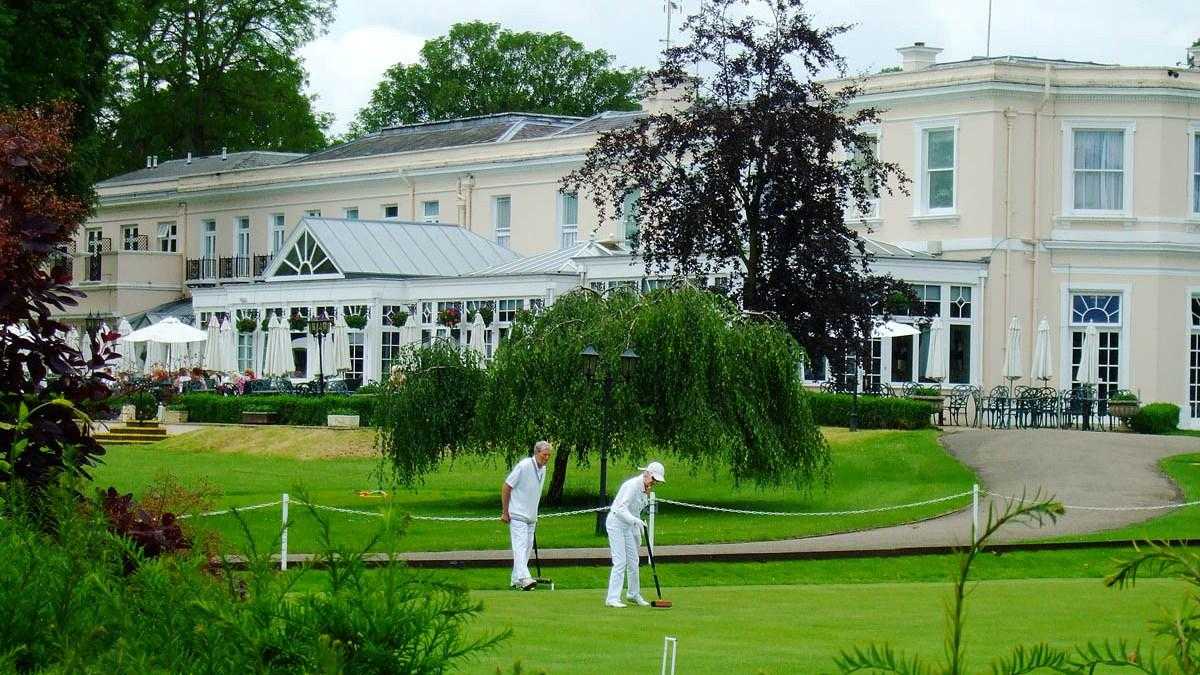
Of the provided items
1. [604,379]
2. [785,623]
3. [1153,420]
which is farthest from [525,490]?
[1153,420]

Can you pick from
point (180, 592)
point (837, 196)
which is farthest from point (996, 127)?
point (180, 592)

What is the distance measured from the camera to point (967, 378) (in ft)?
151

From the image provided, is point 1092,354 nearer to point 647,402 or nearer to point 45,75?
point 647,402

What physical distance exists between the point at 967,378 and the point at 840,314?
12171 mm

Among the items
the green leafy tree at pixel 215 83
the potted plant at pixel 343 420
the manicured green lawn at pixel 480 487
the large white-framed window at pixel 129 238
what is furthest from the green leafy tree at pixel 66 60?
the green leafy tree at pixel 215 83

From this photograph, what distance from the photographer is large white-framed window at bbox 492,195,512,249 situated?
191 ft

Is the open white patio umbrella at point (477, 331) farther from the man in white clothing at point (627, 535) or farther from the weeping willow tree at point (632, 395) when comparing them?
the man in white clothing at point (627, 535)

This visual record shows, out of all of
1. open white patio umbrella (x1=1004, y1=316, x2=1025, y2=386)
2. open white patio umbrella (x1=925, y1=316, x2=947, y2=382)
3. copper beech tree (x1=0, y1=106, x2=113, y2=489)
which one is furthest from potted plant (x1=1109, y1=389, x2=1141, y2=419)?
copper beech tree (x1=0, y1=106, x2=113, y2=489)

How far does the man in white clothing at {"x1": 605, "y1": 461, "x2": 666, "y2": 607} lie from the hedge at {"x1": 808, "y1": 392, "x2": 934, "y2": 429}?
65.7ft

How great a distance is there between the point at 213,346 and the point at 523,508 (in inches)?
1398

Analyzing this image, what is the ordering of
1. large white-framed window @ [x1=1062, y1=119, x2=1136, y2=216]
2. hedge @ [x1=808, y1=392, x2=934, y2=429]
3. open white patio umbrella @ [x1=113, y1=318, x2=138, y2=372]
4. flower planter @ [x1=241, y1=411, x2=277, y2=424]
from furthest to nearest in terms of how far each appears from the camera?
open white patio umbrella @ [x1=113, y1=318, x2=138, y2=372] → large white-framed window @ [x1=1062, y1=119, x2=1136, y2=216] → flower planter @ [x1=241, y1=411, x2=277, y2=424] → hedge @ [x1=808, y1=392, x2=934, y2=429]

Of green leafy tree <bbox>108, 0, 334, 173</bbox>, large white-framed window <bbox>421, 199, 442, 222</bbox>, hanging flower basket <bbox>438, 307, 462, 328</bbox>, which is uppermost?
green leafy tree <bbox>108, 0, 334, 173</bbox>

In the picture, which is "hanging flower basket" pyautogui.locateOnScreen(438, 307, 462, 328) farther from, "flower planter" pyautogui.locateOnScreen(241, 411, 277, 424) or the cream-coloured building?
"flower planter" pyautogui.locateOnScreen(241, 411, 277, 424)

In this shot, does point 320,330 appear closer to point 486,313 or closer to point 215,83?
point 486,313
